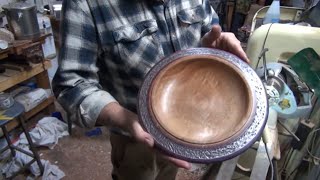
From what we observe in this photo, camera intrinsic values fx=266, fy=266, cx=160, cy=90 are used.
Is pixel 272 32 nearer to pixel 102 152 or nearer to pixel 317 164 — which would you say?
pixel 317 164

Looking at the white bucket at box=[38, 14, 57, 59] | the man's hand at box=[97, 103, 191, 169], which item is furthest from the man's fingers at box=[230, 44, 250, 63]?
the white bucket at box=[38, 14, 57, 59]

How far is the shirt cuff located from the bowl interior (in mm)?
142

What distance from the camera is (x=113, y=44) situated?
735 mm

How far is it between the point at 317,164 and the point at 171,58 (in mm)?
715

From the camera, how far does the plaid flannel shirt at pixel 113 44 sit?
668 millimetres

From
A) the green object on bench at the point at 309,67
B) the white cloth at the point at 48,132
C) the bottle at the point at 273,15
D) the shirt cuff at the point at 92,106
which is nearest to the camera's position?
the shirt cuff at the point at 92,106

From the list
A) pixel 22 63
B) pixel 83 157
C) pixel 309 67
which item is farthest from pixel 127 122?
pixel 22 63

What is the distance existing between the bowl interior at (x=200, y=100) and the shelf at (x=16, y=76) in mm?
1390

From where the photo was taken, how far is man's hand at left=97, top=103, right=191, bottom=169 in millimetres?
551

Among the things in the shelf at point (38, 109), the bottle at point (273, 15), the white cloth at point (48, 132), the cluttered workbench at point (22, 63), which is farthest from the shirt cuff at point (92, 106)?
the shelf at point (38, 109)

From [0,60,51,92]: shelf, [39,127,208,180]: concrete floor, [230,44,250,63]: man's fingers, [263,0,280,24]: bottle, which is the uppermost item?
[230,44,250,63]: man's fingers

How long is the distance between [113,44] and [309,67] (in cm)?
61

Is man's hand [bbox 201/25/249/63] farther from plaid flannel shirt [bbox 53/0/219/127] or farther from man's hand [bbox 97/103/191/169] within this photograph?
man's hand [bbox 97/103/191/169]

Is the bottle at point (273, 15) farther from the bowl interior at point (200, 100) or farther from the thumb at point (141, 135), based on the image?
the thumb at point (141, 135)
